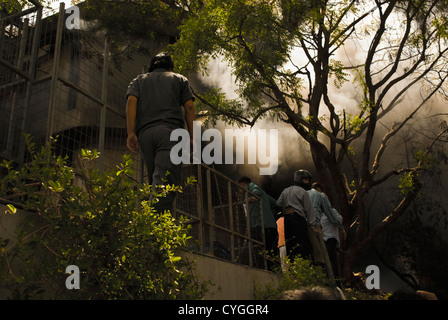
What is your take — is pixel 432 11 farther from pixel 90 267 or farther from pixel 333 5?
pixel 90 267

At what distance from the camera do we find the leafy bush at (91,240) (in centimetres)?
307

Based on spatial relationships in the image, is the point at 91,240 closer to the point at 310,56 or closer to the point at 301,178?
the point at 301,178

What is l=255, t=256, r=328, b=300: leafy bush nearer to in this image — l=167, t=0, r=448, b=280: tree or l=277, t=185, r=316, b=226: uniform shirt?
l=277, t=185, r=316, b=226: uniform shirt

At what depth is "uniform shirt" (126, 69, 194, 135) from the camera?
4.50 m

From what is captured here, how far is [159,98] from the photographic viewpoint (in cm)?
454

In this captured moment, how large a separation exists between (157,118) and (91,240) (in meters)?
1.60

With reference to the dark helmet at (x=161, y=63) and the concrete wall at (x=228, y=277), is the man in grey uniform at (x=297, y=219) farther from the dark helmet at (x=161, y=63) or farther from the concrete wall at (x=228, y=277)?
the dark helmet at (x=161, y=63)

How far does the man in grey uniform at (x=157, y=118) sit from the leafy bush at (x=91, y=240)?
0.85 metres

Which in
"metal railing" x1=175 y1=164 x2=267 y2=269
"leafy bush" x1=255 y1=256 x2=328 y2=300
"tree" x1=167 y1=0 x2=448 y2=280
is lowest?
"leafy bush" x1=255 y1=256 x2=328 y2=300

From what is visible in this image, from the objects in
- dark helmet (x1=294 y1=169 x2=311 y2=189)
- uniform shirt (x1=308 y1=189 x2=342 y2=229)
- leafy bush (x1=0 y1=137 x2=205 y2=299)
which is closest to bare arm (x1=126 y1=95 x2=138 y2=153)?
leafy bush (x1=0 y1=137 x2=205 y2=299)

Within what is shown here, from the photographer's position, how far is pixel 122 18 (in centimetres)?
1276

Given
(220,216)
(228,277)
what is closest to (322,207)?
(220,216)

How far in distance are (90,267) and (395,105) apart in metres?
13.3
